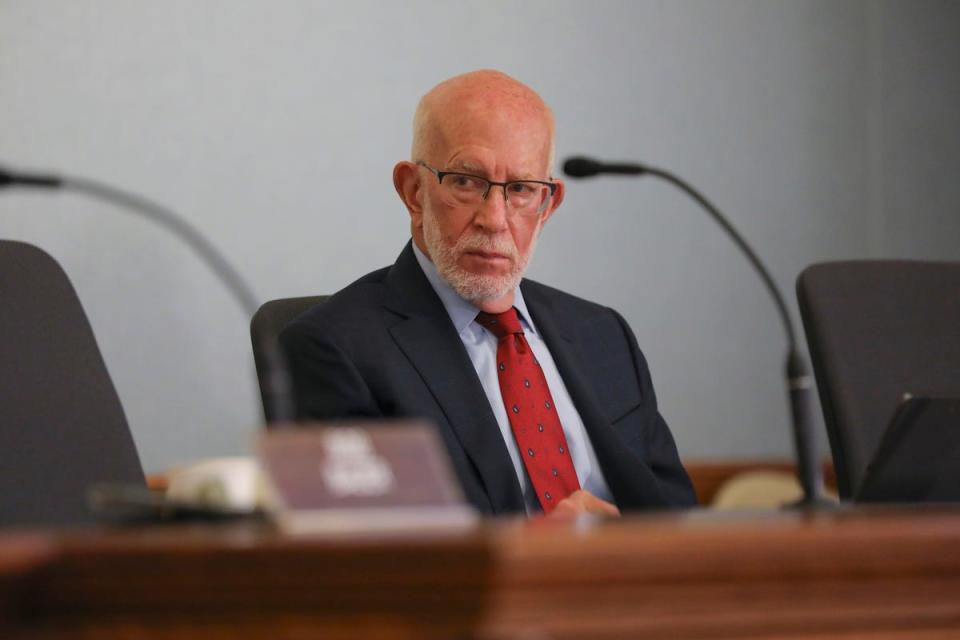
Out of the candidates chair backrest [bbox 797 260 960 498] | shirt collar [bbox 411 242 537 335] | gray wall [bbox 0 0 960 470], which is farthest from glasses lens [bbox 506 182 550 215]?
gray wall [bbox 0 0 960 470]

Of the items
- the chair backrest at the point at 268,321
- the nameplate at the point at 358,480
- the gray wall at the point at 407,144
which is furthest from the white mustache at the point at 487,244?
the nameplate at the point at 358,480

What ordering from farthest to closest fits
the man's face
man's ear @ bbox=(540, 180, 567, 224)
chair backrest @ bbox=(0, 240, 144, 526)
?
man's ear @ bbox=(540, 180, 567, 224) → the man's face → chair backrest @ bbox=(0, 240, 144, 526)

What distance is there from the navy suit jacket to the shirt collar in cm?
2

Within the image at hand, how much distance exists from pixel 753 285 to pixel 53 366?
225cm

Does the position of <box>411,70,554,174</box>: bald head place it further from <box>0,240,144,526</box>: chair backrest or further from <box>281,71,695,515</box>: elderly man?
<box>0,240,144,526</box>: chair backrest

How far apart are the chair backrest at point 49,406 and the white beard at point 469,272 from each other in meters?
0.63

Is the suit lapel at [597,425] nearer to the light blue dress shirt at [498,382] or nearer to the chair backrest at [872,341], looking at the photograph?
the light blue dress shirt at [498,382]

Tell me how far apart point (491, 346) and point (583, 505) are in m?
0.39

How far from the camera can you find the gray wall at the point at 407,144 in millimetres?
3213

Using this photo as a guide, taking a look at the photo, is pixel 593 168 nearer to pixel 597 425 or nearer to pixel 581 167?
pixel 581 167

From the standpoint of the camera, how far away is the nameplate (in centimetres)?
97

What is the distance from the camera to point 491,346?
90.4 inches

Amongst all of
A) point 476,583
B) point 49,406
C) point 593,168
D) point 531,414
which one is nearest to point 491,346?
point 531,414

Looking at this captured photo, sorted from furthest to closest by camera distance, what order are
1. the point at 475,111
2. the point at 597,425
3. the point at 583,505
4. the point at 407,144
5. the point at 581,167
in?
the point at 407,144, the point at 475,111, the point at 597,425, the point at 583,505, the point at 581,167
